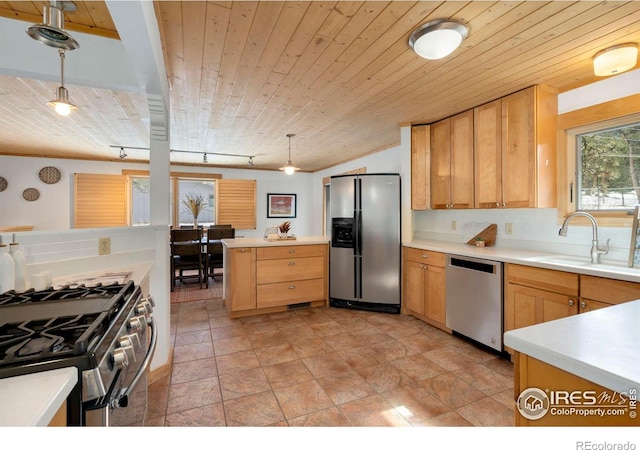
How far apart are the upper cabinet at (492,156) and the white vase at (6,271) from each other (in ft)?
11.2

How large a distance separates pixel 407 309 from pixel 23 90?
4434mm

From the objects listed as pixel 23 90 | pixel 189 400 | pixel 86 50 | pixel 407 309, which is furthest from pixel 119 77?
pixel 407 309

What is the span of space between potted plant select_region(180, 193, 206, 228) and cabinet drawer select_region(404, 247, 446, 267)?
4.60m

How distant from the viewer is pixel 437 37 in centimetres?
172

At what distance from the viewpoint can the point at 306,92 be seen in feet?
8.72

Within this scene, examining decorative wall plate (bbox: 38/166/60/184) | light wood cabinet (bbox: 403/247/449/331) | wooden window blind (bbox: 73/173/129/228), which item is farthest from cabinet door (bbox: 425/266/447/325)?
decorative wall plate (bbox: 38/166/60/184)

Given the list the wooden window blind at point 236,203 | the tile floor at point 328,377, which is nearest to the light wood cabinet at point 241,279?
the tile floor at point 328,377

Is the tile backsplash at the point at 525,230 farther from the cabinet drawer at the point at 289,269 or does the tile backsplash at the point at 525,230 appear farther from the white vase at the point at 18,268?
the white vase at the point at 18,268

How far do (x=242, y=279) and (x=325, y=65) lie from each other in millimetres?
2416

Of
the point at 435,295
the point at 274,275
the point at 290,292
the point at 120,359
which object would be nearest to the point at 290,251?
the point at 274,275

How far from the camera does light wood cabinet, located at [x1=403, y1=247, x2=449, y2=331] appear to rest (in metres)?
3.04

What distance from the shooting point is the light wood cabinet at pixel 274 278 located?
3.45m

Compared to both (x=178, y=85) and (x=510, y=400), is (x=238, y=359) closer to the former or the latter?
(x=510, y=400)

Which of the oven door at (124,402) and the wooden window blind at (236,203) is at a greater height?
the wooden window blind at (236,203)
